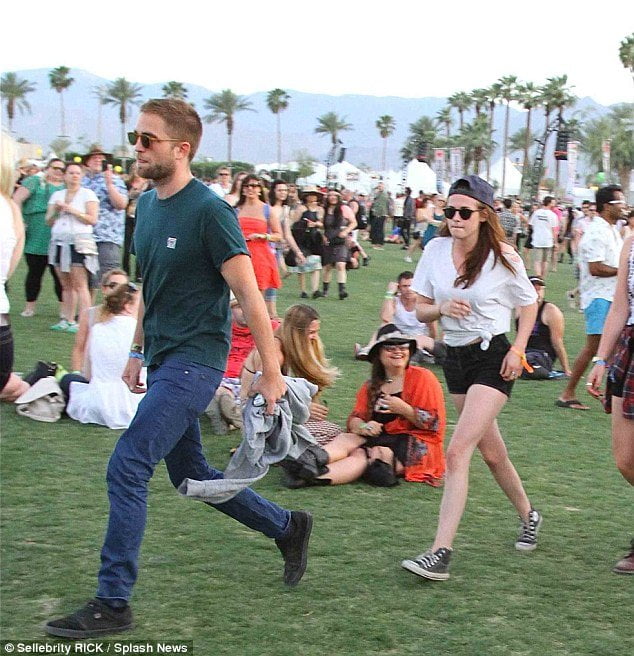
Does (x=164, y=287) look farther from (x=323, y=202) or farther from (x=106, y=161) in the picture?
(x=323, y=202)

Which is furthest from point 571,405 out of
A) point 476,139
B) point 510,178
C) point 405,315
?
point 476,139

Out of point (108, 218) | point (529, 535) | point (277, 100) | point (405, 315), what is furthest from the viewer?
point (277, 100)

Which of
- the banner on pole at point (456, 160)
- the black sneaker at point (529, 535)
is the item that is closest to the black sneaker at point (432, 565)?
the black sneaker at point (529, 535)

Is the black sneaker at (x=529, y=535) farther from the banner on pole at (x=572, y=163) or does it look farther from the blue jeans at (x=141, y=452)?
the banner on pole at (x=572, y=163)

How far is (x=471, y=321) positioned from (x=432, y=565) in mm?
1108

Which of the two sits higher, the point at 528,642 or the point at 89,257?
the point at 89,257

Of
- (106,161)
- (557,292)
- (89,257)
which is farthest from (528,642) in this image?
(557,292)

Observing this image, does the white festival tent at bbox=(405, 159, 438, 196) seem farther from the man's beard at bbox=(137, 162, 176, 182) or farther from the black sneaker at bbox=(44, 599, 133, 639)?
the black sneaker at bbox=(44, 599, 133, 639)

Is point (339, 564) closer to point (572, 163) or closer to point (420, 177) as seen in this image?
point (572, 163)

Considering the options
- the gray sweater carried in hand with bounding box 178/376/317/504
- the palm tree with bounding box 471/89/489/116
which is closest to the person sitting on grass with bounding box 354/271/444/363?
the gray sweater carried in hand with bounding box 178/376/317/504

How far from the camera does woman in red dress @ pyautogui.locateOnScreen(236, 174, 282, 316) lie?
10.1 m

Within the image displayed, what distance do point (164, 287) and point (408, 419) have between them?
2.64m

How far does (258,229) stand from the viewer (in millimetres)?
10188

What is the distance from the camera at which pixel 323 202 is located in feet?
55.9
